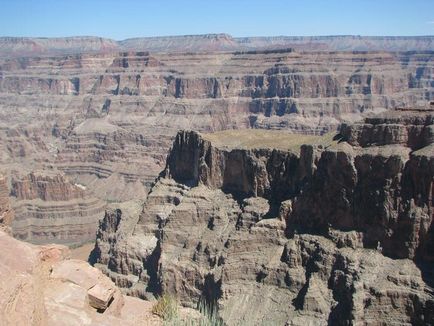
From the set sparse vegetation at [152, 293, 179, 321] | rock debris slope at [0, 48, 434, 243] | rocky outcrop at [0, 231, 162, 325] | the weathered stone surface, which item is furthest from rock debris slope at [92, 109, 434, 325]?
rock debris slope at [0, 48, 434, 243]

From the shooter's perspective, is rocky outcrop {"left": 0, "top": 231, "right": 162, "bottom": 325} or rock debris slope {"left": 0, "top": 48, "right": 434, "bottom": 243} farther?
rock debris slope {"left": 0, "top": 48, "right": 434, "bottom": 243}

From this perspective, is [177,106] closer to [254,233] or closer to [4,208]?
[4,208]

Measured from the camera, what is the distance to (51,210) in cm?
9506

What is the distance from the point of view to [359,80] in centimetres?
16662

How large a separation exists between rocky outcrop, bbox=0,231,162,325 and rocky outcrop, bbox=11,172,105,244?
72.2 m

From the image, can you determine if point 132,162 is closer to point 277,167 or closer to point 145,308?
point 277,167

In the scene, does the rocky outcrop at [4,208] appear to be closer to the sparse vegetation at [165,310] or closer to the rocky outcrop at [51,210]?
the rocky outcrop at [51,210]

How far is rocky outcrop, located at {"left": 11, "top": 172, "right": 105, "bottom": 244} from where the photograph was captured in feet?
305

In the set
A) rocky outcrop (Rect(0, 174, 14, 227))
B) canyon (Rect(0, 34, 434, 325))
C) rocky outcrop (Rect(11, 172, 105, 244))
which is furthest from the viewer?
rocky outcrop (Rect(11, 172, 105, 244))

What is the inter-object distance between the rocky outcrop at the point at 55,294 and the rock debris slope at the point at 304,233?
70.0 ft

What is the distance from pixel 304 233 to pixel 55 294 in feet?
101

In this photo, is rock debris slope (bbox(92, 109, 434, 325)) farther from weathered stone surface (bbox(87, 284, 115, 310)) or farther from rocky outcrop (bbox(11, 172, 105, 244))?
rocky outcrop (bbox(11, 172, 105, 244))

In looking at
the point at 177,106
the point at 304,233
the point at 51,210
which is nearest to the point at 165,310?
the point at 304,233

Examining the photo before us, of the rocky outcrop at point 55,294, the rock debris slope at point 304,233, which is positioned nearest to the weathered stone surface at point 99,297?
the rocky outcrop at point 55,294
